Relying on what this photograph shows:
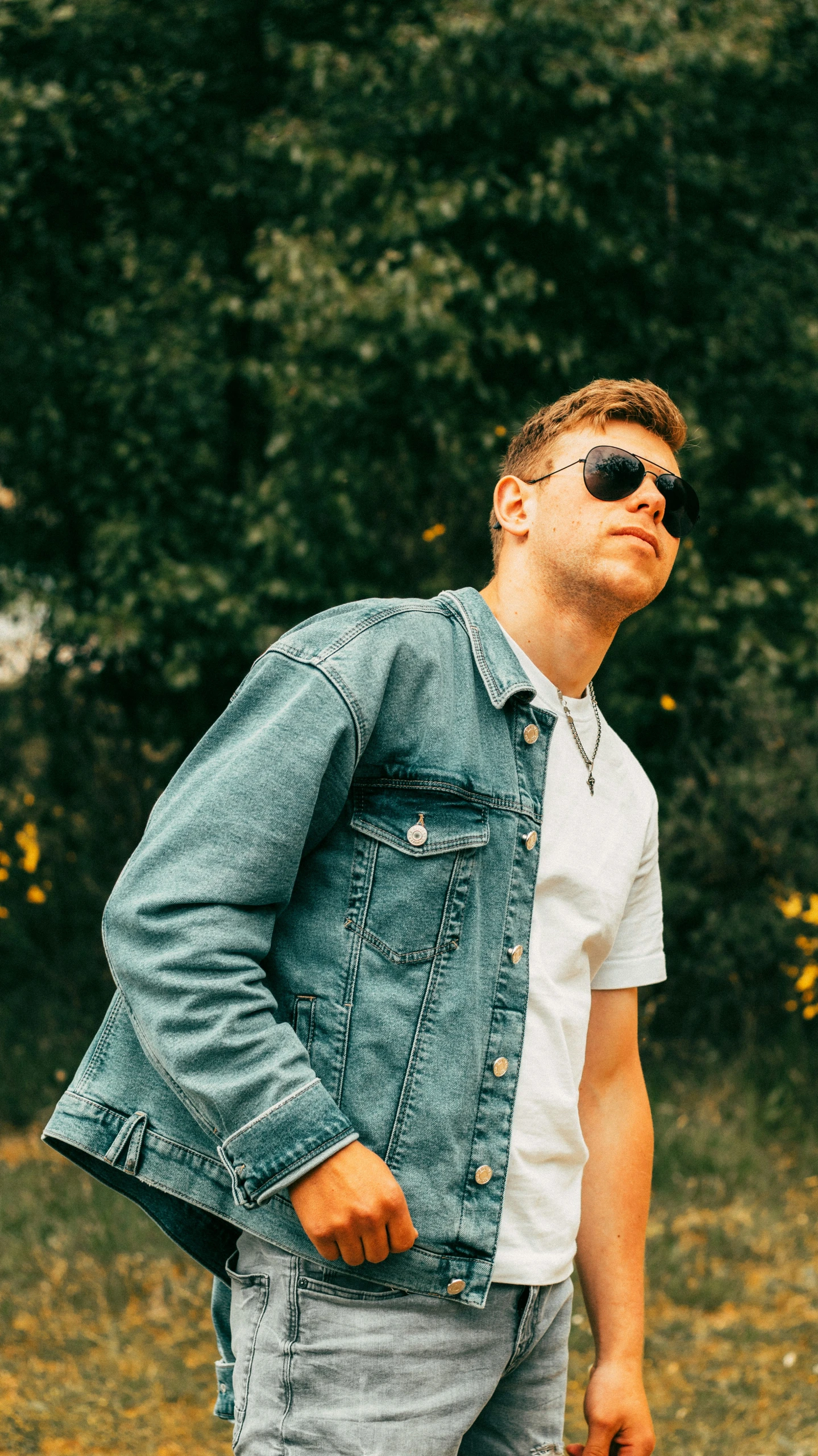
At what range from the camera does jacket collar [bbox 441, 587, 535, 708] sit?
1.52 meters

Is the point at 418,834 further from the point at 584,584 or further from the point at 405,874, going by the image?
the point at 584,584

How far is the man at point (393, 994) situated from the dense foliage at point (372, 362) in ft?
12.7

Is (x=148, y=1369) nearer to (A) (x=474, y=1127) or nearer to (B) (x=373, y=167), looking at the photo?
(A) (x=474, y=1127)

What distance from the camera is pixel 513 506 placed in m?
1.72

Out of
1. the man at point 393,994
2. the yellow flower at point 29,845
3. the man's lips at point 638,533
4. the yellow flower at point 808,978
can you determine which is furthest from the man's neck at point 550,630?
the yellow flower at point 29,845

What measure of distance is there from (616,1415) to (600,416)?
142 cm

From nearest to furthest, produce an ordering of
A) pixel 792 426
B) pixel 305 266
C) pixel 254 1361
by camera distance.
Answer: pixel 254 1361 → pixel 305 266 → pixel 792 426

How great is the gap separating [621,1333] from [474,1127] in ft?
1.88

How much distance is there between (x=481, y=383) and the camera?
557cm

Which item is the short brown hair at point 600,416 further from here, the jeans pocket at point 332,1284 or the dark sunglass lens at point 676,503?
the jeans pocket at point 332,1284

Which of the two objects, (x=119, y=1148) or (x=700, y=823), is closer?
(x=119, y=1148)

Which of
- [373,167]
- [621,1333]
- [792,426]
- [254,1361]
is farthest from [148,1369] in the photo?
[792,426]

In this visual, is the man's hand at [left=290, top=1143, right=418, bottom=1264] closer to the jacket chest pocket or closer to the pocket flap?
the jacket chest pocket

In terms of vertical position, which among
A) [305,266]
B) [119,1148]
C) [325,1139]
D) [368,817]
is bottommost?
[119,1148]
